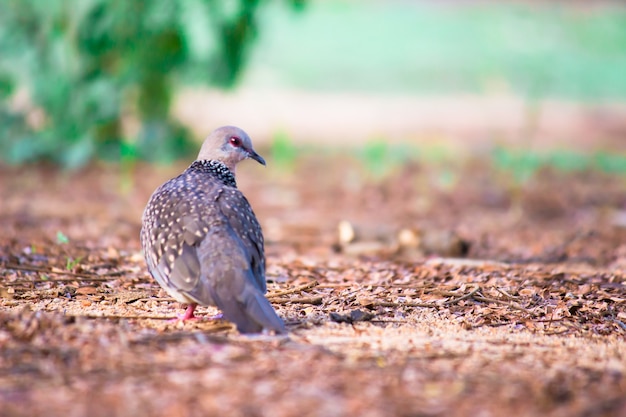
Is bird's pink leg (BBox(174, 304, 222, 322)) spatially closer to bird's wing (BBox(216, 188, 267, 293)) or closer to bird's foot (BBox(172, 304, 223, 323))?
bird's foot (BBox(172, 304, 223, 323))

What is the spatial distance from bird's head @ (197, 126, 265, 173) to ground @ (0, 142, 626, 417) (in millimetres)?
936

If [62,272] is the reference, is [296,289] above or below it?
above

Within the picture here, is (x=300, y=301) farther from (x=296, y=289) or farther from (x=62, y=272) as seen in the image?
(x=62, y=272)

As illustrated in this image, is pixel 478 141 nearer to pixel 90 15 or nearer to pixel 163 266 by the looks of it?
pixel 90 15

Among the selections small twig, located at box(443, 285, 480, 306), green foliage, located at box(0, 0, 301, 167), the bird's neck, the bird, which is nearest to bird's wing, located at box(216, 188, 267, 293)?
the bird

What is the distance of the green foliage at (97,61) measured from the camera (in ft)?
45.2

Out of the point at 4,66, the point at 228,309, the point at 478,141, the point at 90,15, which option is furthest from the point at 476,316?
the point at 478,141

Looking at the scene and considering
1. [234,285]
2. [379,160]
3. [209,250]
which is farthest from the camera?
[379,160]

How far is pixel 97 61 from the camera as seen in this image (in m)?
14.1

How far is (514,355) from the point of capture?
4305 mm

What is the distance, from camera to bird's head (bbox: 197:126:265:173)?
596cm

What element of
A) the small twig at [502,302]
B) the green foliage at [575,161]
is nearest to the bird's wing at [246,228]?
the small twig at [502,302]

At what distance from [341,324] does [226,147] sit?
1.65 m

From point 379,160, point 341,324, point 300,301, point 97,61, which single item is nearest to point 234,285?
point 341,324
